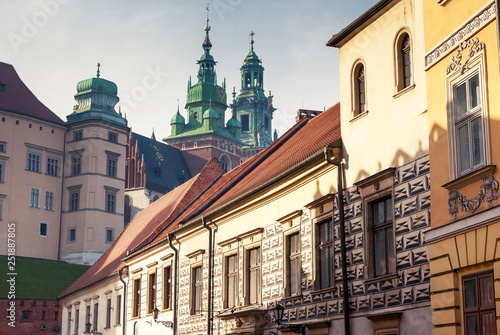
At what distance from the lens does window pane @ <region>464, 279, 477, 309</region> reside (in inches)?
420

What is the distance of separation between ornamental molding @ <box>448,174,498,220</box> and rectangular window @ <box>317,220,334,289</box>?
223 inches

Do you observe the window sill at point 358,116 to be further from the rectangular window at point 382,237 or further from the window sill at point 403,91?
the rectangular window at point 382,237

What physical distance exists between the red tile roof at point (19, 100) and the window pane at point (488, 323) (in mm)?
67083

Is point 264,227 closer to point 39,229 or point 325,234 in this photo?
point 325,234

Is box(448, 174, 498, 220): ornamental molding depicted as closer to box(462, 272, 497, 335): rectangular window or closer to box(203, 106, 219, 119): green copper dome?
box(462, 272, 497, 335): rectangular window

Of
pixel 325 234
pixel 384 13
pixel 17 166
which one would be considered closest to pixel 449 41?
pixel 384 13

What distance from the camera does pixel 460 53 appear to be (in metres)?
11.1

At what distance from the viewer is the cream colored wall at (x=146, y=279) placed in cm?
2778

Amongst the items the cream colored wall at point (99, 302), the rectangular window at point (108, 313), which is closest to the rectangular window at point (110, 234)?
the cream colored wall at point (99, 302)

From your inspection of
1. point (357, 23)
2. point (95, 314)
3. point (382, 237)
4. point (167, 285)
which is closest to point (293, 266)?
point (382, 237)

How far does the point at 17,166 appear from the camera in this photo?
2896 inches

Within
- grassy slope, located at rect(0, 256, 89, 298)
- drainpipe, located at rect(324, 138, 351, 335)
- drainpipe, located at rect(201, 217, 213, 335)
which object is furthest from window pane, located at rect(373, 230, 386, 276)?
grassy slope, located at rect(0, 256, 89, 298)

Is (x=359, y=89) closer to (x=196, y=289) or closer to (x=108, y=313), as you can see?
(x=196, y=289)

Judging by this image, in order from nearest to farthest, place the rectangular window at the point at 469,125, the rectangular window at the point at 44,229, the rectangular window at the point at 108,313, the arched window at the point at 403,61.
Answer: the rectangular window at the point at 469,125 → the arched window at the point at 403,61 → the rectangular window at the point at 108,313 → the rectangular window at the point at 44,229
